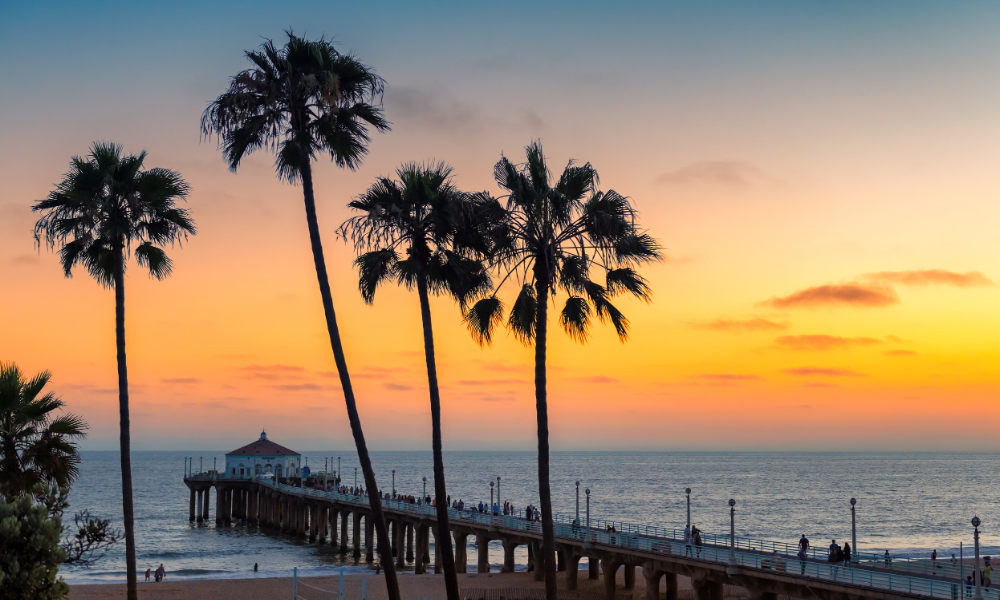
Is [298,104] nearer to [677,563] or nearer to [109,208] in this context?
[109,208]

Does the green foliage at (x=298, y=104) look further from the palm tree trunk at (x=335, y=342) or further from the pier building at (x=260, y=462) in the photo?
the pier building at (x=260, y=462)

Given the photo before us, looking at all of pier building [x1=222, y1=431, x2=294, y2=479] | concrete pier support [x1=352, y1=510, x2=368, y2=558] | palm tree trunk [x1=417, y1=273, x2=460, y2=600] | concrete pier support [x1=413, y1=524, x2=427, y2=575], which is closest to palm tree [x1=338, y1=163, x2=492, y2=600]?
palm tree trunk [x1=417, y1=273, x2=460, y2=600]

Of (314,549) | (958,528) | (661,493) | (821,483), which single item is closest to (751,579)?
(314,549)

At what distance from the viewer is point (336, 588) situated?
1631 inches

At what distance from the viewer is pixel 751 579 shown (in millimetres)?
28484

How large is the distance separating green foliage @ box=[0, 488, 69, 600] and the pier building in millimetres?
87599

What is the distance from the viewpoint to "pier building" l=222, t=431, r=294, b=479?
329 ft

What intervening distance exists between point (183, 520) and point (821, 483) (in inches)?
5241

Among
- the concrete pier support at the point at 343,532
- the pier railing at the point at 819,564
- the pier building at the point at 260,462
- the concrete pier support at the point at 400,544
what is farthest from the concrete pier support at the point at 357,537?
the pier building at the point at 260,462

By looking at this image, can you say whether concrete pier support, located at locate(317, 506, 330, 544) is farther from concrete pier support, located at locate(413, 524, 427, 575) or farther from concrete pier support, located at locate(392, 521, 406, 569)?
concrete pier support, located at locate(413, 524, 427, 575)

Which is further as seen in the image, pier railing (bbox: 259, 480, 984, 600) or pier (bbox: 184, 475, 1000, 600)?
pier (bbox: 184, 475, 1000, 600)

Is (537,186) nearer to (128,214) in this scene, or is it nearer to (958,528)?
(128,214)

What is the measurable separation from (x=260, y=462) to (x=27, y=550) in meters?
91.8

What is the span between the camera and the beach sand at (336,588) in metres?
37.6
